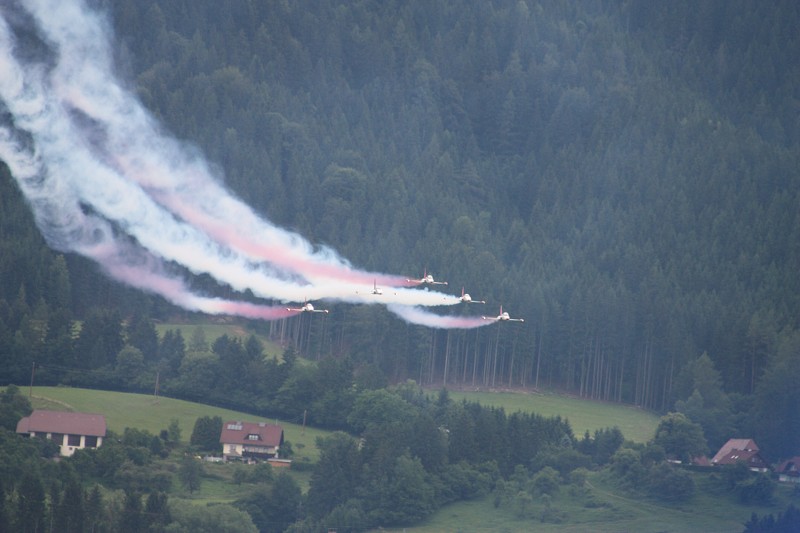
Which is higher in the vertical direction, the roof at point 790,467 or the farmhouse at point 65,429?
the roof at point 790,467

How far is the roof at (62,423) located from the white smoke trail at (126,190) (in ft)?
43.8

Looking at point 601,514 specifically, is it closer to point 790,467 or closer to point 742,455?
point 742,455

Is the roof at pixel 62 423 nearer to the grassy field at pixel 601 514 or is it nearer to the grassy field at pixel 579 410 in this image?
the grassy field at pixel 601 514

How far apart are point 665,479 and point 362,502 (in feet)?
88.5

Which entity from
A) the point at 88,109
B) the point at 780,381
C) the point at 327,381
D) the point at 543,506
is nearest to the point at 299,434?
the point at 327,381

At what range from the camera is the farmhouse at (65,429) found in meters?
141

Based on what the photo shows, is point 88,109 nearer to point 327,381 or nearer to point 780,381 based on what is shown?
point 327,381

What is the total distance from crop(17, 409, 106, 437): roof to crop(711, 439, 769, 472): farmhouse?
188 feet

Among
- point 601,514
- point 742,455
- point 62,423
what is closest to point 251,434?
point 62,423

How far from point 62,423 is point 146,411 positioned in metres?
12.7

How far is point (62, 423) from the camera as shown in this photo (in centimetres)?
14300

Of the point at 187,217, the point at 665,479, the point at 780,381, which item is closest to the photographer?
the point at 187,217

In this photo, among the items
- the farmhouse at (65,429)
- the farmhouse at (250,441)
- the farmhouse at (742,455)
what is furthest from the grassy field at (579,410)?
the farmhouse at (65,429)

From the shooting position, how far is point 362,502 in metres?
142
